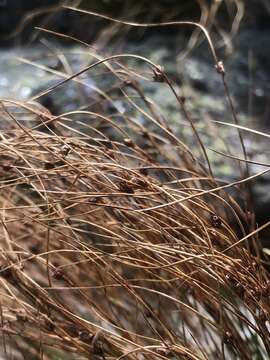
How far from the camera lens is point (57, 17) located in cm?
384

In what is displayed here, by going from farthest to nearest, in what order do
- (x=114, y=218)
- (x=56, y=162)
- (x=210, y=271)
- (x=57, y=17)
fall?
(x=57, y=17)
(x=114, y=218)
(x=56, y=162)
(x=210, y=271)

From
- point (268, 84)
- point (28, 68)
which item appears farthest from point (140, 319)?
point (28, 68)

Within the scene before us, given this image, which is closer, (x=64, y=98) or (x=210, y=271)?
(x=210, y=271)

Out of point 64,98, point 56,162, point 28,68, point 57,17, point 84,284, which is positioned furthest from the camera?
point 57,17

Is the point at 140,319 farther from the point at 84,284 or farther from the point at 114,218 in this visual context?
the point at 114,218

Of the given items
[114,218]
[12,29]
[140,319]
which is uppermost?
[114,218]

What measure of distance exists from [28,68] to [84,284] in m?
1.76

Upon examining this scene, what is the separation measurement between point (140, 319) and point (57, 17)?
7.09 feet

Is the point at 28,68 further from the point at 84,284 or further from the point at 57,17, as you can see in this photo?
the point at 84,284

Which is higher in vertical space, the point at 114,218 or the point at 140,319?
the point at 114,218

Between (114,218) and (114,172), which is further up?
(114,172)

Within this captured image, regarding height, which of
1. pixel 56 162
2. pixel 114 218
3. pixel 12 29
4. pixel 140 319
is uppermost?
pixel 56 162

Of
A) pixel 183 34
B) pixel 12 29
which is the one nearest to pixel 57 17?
pixel 12 29

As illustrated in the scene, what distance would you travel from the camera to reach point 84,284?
6.23 feet
